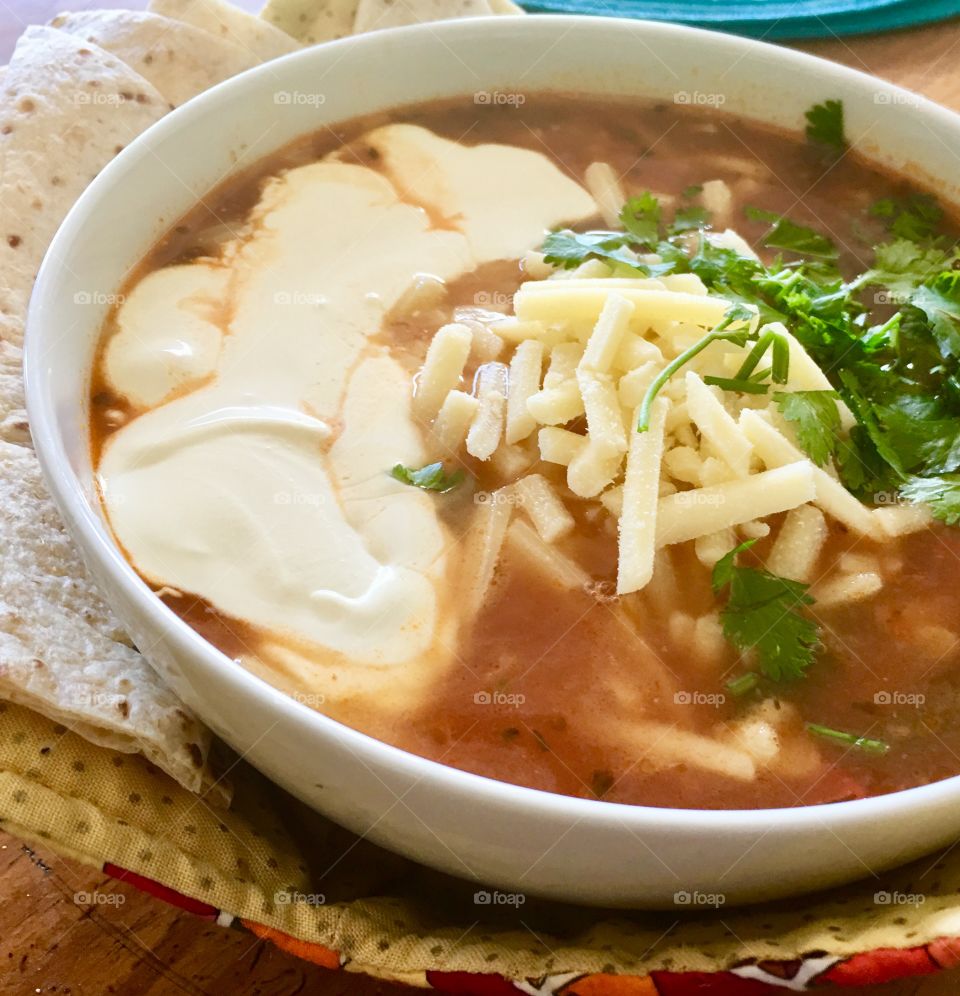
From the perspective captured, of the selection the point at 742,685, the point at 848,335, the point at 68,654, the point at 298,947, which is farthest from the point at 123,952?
the point at 848,335

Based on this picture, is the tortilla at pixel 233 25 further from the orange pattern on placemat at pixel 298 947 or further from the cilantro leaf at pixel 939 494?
the orange pattern on placemat at pixel 298 947

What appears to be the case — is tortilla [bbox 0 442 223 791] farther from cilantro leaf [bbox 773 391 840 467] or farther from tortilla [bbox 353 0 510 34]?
tortilla [bbox 353 0 510 34]

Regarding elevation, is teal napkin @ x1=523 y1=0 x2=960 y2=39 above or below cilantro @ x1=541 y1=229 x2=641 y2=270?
above

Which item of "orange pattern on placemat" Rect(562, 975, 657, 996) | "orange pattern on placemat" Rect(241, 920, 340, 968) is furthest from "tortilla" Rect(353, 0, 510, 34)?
"orange pattern on placemat" Rect(562, 975, 657, 996)

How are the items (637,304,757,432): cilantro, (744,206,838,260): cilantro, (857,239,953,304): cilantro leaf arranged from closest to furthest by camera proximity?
(637,304,757,432): cilantro < (857,239,953,304): cilantro leaf < (744,206,838,260): cilantro

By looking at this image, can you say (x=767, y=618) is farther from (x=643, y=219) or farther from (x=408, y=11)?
(x=408, y=11)

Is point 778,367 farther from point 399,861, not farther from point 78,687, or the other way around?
point 78,687
